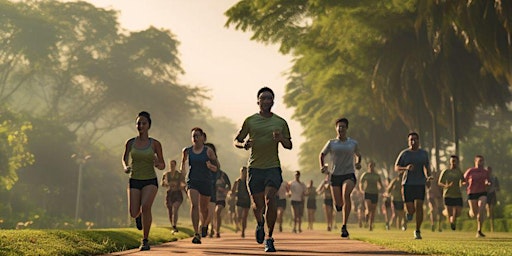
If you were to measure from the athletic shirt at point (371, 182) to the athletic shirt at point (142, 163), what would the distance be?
14.2 meters

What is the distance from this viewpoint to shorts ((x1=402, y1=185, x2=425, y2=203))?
15656 millimetres

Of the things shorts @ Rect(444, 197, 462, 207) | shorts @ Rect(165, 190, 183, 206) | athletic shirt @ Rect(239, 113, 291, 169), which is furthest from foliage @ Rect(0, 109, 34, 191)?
athletic shirt @ Rect(239, 113, 291, 169)

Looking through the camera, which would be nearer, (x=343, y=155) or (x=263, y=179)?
(x=263, y=179)

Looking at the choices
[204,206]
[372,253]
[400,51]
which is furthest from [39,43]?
[372,253]

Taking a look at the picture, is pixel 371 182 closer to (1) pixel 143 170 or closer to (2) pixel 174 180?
(2) pixel 174 180

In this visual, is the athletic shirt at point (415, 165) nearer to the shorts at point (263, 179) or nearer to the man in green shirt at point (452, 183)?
the man in green shirt at point (452, 183)

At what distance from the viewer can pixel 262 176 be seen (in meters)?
10.9

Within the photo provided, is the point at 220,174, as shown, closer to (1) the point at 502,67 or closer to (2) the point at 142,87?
(1) the point at 502,67

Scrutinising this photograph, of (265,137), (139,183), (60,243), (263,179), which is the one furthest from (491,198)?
(60,243)

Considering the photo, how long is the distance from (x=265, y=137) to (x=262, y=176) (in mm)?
563

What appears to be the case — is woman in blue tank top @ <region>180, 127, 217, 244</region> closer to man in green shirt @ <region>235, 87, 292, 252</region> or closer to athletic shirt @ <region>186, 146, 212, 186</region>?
athletic shirt @ <region>186, 146, 212, 186</region>

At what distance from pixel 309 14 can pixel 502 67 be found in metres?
7.35

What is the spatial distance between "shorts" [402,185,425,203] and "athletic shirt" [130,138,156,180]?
6.33 metres

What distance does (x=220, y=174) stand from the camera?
1886cm
